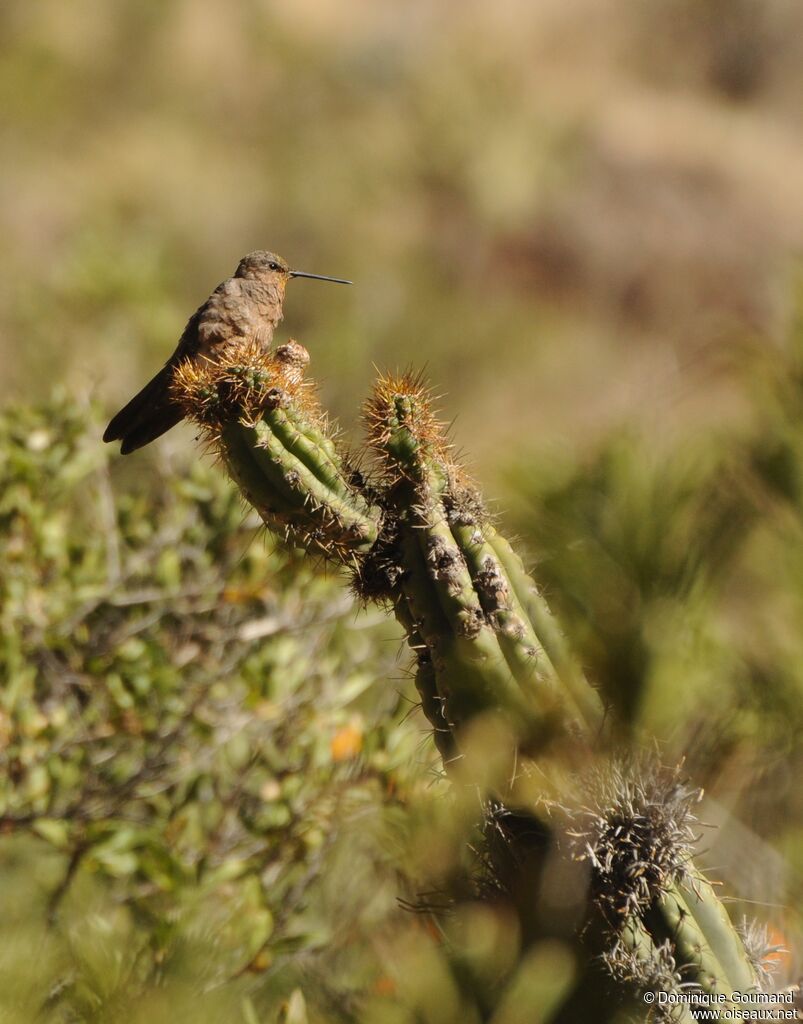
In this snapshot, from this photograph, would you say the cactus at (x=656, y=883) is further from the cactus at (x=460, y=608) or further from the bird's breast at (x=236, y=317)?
the bird's breast at (x=236, y=317)

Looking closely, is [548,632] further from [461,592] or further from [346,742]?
[346,742]

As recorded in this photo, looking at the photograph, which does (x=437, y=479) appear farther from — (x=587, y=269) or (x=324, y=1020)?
(x=587, y=269)

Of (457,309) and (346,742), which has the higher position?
(457,309)

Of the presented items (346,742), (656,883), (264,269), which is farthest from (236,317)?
(346,742)

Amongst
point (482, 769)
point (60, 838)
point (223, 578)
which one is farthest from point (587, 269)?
point (482, 769)

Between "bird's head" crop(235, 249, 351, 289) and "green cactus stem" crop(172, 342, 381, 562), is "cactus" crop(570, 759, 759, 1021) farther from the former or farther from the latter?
"bird's head" crop(235, 249, 351, 289)
